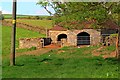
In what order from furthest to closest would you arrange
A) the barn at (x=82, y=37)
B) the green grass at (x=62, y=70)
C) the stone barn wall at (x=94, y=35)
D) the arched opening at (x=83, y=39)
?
the arched opening at (x=83, y=39) → the stone barn wall at (x=94, y=35) → the barn at (x=82, y=37) → the green grass at (x=62, y=70)

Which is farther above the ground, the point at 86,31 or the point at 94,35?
the point at 86,31

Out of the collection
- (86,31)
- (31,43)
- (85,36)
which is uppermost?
(86,31)

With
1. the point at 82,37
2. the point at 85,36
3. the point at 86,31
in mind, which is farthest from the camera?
the point at 82,37

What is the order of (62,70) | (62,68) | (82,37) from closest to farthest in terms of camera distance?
(62,70), (62,68), (82,37)

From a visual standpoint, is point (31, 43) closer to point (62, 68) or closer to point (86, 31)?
point (86, 31)

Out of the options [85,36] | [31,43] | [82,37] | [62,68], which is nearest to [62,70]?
[62,68]

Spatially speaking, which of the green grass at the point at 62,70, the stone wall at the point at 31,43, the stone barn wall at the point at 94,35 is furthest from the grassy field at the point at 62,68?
the stone barn wall at the point at 94,35

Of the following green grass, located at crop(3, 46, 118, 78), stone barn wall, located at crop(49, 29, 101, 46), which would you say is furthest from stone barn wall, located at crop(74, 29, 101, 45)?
green grass, located at crop(3, 46, 118, 78)

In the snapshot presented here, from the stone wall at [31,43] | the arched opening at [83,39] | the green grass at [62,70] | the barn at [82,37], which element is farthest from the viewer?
the arched opening at [83,39]

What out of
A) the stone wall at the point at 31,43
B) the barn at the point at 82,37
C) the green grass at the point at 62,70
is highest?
the barn at the point at 82,37

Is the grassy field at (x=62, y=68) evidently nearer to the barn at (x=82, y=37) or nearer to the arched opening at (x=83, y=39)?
the barn at (x=82, y=37)

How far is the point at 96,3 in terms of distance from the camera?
46.0ft

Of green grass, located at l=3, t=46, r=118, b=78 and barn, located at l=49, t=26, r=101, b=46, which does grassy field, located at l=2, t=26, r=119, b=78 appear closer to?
A: green grass, located at l=3, t=46, r=118, b=78

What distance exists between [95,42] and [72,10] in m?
20.5
